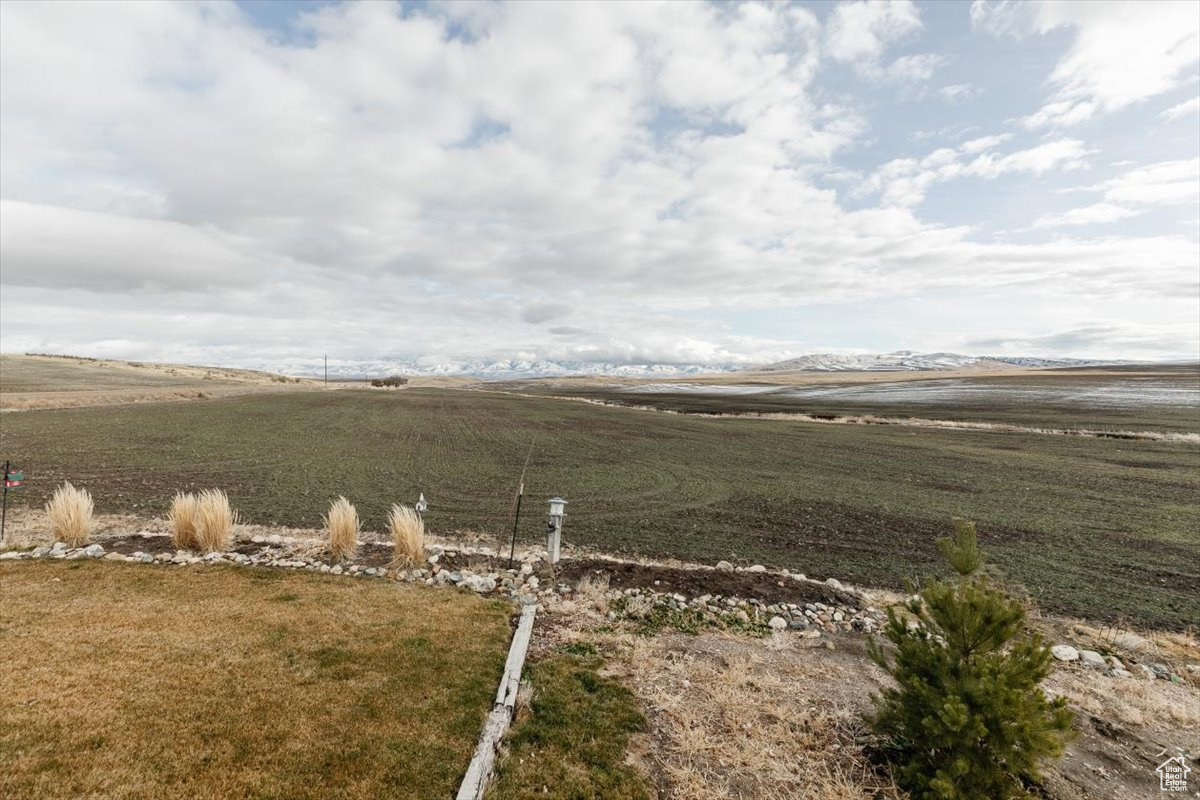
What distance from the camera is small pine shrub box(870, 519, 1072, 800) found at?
4004 millimetres

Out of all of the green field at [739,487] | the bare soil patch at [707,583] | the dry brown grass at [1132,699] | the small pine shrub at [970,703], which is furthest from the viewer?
the green field at [739,487]

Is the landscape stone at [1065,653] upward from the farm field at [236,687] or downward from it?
downward

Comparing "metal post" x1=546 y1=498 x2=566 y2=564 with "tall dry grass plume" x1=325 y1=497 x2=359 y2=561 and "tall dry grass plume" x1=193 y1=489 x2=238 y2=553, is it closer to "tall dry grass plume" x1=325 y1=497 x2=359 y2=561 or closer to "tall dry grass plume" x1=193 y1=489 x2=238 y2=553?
"tall dry grass plume" x1=325 y1=497 x2=359 y2=561

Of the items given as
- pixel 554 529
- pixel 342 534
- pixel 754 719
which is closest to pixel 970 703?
pixel 754 719

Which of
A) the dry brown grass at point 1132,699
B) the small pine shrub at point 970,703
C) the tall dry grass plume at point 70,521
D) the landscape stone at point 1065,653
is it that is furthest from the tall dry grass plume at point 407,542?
the landscape stone at point 1065,653

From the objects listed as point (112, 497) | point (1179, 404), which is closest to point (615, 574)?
point (112, 497)

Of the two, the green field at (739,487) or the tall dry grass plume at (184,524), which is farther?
the green field at (739,487)

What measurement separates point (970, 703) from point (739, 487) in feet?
52.8

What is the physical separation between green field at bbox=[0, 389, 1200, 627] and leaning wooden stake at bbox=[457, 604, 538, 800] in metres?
6.19

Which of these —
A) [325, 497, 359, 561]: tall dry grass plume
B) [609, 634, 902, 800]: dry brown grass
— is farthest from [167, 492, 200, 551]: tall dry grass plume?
[609, 634, 902, 800]: dry brown grass

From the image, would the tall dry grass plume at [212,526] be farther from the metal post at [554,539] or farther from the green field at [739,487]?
the metal post at [554,539]

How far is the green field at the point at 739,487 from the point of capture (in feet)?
41.7

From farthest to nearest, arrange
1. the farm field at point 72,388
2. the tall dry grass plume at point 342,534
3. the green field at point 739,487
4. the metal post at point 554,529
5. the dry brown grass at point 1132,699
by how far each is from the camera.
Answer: the farm field at point 72,388, the green field at point 739,487, the tall dry grass plume at point 342,534, the metal post at point 554,529, the dry brown grass at point 1132,699

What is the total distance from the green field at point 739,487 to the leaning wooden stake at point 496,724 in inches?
244
